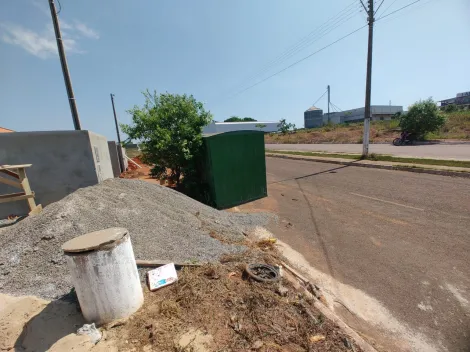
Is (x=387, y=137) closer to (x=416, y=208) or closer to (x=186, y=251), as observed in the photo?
(x=416, y=208)

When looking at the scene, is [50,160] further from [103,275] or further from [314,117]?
A: [314,117]

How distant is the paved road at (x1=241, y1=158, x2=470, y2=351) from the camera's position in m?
2.91

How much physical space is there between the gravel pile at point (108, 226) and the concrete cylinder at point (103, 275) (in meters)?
0.88

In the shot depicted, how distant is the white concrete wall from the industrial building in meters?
68.5

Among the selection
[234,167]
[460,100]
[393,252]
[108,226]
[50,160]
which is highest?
[460,100]

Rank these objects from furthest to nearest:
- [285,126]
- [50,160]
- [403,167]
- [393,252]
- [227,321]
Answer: [285,126] → [403,167] → [50,160] → [393,252] → [227,321]

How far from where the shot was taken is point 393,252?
4.45m

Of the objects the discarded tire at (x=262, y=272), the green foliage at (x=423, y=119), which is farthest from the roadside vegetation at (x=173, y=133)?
the green foliage at (x=423, y=119)

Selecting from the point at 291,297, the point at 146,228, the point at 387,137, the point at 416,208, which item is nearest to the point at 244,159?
the point at 146,228

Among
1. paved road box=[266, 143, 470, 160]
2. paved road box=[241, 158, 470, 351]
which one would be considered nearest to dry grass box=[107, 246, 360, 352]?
paved road box=[241, 158, 470, 351]

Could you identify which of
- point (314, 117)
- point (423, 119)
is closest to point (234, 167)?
point (423, 119)

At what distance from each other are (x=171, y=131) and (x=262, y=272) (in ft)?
20.7

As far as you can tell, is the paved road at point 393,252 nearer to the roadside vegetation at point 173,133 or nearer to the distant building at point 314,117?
the roadside vegetation at point 173,133

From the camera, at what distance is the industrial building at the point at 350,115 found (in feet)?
233
